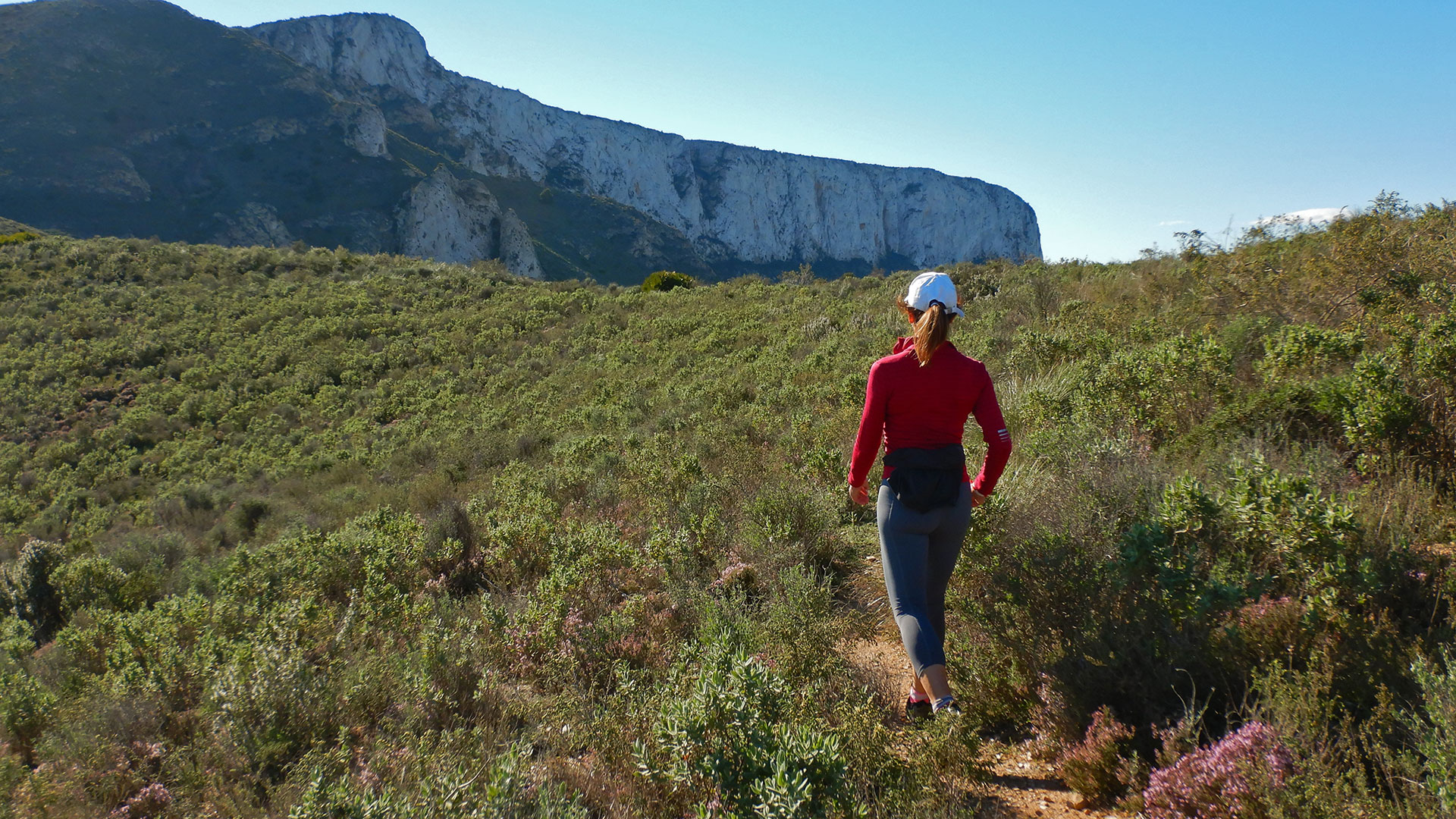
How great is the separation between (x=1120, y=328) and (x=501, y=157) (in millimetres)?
82407

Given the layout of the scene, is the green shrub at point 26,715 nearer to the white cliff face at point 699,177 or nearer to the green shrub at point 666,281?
the green shrub at point 666,281

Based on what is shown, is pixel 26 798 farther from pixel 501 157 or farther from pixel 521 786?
pixel 501 157

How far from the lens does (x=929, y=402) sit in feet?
8.80

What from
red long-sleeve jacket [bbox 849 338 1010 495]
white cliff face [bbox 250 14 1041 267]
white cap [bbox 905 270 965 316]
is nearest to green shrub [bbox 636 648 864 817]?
red long-sleeve jacket [bbox 849 338 1010 495]

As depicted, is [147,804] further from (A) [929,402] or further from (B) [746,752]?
(A) [929,402]

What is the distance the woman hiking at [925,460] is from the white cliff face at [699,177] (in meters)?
80.1

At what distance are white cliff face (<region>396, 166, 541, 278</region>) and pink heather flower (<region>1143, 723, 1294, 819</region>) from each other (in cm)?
5657

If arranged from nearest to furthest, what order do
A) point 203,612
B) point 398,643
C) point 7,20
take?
1. point 398,643
2. point 203,612
3. point 7,20

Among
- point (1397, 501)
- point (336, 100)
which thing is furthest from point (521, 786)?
point (336, 100)

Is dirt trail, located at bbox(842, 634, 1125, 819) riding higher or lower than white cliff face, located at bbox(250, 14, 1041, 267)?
lower

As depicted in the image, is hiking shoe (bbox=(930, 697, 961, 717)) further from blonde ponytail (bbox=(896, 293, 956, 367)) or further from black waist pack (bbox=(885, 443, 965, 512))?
blonde ponytail (bbox=(896, 293, 956, 367))

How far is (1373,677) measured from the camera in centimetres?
213

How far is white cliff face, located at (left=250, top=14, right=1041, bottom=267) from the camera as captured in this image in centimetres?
7612

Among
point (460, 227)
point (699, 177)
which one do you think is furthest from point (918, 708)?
point (699, 177)
